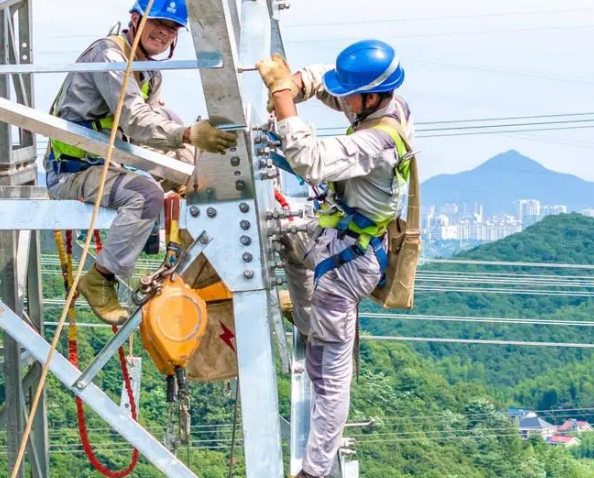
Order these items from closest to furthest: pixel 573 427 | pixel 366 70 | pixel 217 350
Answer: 1. pixel 366 70
2. pixel 217 350
3. pixel 573 427

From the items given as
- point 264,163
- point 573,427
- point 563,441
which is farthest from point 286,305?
point 573,427

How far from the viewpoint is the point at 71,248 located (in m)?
8.88

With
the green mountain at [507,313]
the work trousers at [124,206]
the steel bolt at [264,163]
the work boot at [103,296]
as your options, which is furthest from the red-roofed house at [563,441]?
the steel bolt at [264,163]

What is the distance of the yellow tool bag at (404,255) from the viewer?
7.46 metres

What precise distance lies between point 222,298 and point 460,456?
41.8 meters

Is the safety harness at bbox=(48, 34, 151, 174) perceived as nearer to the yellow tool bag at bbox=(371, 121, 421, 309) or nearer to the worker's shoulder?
the worker's shoulder

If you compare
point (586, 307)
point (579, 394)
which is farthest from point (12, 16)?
point (586, 307)

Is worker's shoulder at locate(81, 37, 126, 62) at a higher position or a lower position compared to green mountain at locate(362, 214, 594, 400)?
higher

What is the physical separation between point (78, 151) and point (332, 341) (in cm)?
169

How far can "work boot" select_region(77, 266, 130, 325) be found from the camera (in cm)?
776

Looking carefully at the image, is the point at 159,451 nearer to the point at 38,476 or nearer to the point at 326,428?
the point at 326,428

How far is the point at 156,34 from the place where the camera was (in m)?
7.77

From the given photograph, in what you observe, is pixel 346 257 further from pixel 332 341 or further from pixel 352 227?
pixel 332 341

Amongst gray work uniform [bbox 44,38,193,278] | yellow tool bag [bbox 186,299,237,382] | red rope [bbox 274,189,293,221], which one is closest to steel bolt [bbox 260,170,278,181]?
gray work uniform [bbox 44,38,193,278]
